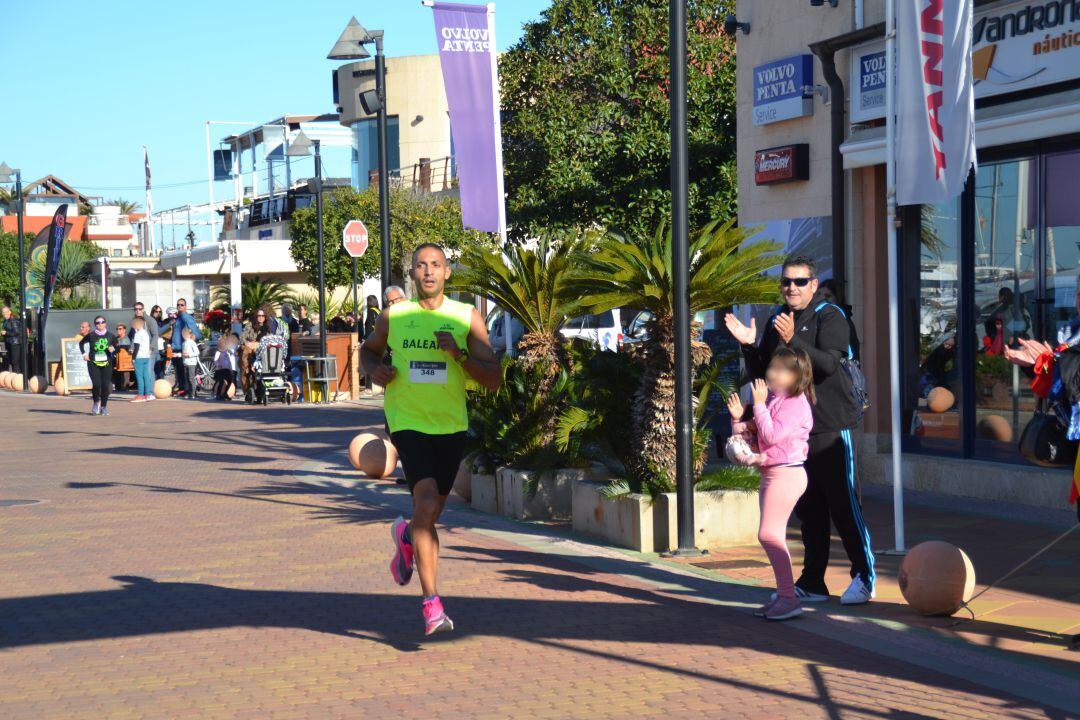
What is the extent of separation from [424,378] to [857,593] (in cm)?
253

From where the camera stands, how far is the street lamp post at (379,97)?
15898 millimetres

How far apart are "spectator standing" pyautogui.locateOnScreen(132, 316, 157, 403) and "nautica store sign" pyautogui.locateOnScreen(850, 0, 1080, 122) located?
19.3 metres

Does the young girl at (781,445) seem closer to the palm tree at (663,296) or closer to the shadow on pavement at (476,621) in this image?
the shadow on pavement at (476,621)

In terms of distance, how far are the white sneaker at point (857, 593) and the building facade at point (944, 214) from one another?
135 inches

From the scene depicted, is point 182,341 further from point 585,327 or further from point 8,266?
point 8,266

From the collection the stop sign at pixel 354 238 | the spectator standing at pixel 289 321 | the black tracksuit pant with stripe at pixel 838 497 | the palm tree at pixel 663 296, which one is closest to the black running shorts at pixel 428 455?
the black tracksuit pant with stripe at pixel 838 497

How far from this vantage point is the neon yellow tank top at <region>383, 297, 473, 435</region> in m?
6.63

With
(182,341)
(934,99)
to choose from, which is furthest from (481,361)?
(182,341)

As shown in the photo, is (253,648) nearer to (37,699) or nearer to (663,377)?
(37,699)

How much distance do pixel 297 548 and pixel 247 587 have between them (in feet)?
4.67

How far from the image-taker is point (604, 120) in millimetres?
23500

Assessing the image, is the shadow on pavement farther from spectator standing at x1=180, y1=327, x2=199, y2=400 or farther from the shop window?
spectator standing at x1=180, y1=327, x2=199, y2=400

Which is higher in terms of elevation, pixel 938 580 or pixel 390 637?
pixel 938 580

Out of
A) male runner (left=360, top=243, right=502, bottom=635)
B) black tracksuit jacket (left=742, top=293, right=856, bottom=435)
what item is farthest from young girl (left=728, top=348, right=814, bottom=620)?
→ male runner (left=360, top=243, right=502, bottom=635)
